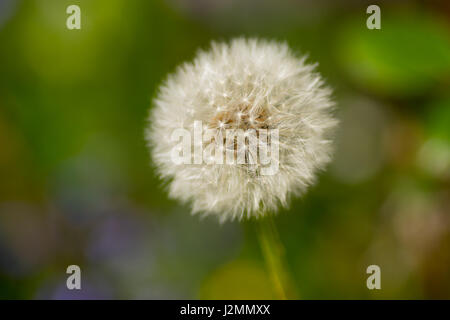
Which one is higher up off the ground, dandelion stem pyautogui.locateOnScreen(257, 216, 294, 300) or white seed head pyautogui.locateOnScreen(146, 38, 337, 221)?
white seed head pyautogui.locateOnScreen(146, 38, 337, 221)

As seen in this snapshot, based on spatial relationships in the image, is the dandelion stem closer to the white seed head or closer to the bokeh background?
the white seed head

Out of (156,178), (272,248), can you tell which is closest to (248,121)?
(272,248)

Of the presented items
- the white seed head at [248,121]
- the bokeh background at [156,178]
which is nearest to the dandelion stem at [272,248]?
the white seed head at [248,121]

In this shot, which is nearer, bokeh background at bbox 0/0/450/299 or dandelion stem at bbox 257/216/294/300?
dandelion stem at bbox 257/216/294/300

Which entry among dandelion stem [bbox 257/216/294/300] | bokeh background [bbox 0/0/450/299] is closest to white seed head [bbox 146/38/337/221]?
dandelion stem [bbox 257/216/294/300]

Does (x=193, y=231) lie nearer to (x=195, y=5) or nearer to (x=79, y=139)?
(x=79, y=139)

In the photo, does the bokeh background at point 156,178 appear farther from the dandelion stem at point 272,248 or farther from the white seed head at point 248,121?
the dandelion stem at point 272,248
